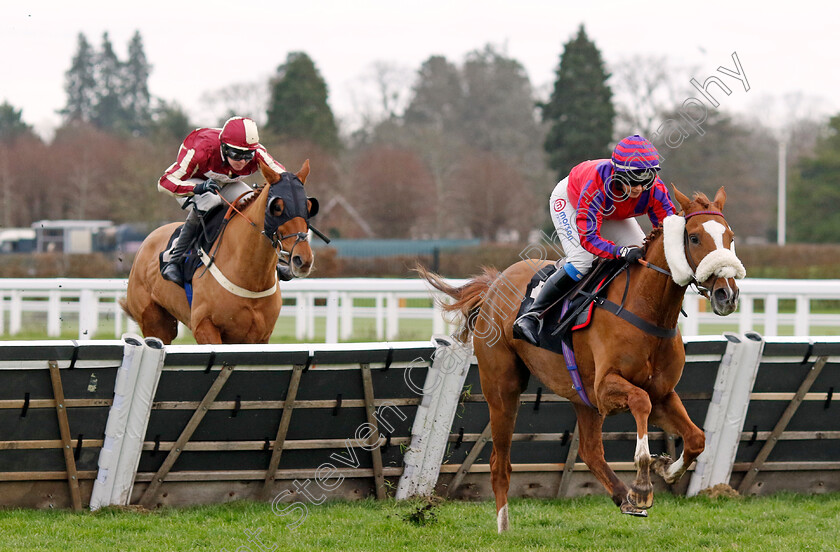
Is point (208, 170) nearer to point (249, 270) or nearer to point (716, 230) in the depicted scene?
point (249, 270)

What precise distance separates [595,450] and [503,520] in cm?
55

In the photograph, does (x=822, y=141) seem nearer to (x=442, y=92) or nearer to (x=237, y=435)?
(x=442, y=92)

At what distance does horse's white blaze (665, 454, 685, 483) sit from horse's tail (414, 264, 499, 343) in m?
1.44

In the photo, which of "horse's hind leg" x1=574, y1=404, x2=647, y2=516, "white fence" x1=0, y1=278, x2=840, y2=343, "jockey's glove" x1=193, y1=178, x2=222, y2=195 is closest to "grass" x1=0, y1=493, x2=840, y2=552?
"horse's hind leg" x1=574, y1=404, x2=647, y2=516

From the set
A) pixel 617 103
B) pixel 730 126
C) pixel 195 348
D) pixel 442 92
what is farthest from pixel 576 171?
pixel 442 92

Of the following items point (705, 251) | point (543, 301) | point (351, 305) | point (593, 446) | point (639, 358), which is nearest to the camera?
point (705, 251)

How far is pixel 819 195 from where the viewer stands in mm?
32219

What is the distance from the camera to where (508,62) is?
52.5 metres

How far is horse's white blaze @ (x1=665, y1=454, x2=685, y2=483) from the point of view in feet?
14.0

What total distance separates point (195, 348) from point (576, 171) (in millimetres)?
2018

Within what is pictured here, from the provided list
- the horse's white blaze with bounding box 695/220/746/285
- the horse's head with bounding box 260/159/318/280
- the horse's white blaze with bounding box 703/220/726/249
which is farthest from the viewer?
the horse's head with bounding box 260/159/318/280

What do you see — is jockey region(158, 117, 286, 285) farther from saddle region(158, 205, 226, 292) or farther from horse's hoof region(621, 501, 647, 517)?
horse's hoof region(621, 501, 647, 517)

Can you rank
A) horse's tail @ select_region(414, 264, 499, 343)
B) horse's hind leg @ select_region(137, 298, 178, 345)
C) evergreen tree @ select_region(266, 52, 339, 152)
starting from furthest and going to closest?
evergreen tree @ select_region(266, 52, 339, 152) → horse's hind leg @ select_region(137, 298, 178, 345) → horse's tail @ select_region(414, 264, 499, 343)

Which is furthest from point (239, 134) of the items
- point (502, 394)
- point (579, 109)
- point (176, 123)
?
point (176, 123)
